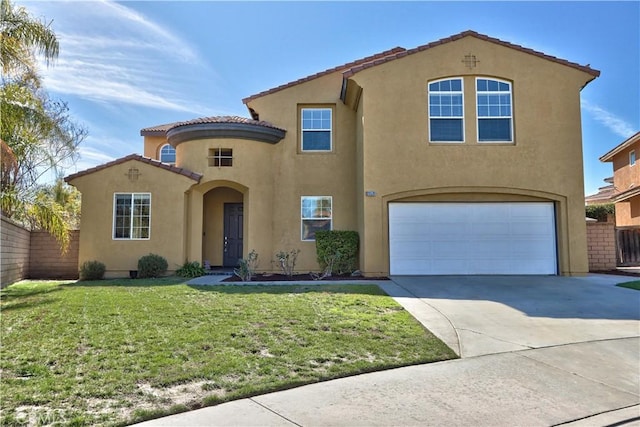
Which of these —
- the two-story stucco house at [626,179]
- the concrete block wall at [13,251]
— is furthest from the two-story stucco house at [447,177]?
the two-story stucco house at [626,179]

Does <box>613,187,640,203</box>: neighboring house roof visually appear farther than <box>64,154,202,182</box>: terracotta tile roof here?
Yes

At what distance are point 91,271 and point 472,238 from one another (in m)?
12.5

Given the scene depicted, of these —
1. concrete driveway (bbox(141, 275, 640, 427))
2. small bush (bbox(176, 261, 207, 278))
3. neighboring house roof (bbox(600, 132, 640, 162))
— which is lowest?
concrete driveway (bbox(141, 275, 640, 427))

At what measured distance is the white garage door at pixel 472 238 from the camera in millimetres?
15305

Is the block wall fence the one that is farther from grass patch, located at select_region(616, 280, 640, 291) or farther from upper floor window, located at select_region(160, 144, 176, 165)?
grass patch, located at select_region(616, 280, 640, 291)

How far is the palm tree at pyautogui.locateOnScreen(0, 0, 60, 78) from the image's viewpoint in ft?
42.6

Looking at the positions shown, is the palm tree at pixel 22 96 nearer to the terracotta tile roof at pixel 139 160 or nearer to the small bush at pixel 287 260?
the terracotta tile roof at pixel 139 160

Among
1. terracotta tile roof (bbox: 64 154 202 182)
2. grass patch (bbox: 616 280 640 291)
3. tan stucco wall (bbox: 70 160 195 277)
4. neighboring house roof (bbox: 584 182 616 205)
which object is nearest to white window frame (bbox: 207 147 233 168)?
terracotta tile roof (bbox: 64 154 202 182)

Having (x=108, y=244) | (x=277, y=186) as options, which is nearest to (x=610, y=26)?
(x=277, y=186)

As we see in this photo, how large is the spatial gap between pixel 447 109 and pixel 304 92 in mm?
5356

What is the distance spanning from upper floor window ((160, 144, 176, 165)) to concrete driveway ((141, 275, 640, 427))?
1779 centimetres

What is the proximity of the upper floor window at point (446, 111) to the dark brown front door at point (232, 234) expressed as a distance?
7.98m

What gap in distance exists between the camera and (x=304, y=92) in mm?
17750

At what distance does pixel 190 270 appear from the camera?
15797mm
